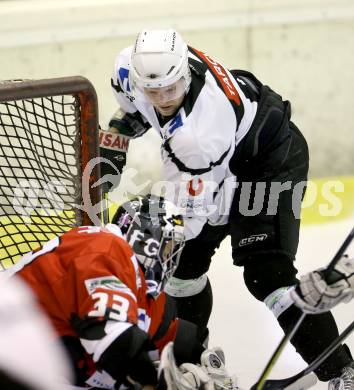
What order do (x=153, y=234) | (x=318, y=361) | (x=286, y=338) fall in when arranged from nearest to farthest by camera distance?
1. (x=153, y=234)
2. (x=286, y=338)
3. (x=318, y=361)

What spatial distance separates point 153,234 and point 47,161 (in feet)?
2.42

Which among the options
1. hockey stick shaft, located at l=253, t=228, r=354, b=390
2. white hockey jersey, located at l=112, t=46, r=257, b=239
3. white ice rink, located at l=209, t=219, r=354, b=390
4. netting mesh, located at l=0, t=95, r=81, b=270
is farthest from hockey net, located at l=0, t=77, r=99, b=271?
white ice rink, located at l=209, t=219, r=354, b=390

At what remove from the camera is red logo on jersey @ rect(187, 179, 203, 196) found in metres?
2.68

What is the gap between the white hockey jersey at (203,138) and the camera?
2627 millimetres

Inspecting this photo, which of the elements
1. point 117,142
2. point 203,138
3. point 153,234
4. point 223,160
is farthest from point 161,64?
point 153,234

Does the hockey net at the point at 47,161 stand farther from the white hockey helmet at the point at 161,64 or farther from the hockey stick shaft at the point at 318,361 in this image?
the hockey stick shaft at the point at 318,361

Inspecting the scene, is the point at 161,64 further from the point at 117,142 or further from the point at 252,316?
the point at 252,316

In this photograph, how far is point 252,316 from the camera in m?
3.41

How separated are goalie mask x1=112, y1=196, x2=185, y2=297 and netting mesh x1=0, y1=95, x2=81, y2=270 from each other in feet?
1.33

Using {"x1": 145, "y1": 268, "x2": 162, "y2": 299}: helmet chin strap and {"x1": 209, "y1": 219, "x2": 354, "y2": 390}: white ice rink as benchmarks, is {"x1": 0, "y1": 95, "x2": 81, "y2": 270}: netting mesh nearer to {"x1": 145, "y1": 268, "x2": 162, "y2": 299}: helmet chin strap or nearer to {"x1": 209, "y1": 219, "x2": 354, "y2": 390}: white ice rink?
{"x1": 145, "y1": 268, "x2": 162, "y2": 299}: helmet chin strap

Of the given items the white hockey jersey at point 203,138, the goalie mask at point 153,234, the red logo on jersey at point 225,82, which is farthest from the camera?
the red logo on jersey at point 225,82

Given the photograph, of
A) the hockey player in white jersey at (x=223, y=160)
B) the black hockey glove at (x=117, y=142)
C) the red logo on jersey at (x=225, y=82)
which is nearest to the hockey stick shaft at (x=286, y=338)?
the hockey player in white jersey at (x=223, y=160)

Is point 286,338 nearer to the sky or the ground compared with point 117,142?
nearer to the ground

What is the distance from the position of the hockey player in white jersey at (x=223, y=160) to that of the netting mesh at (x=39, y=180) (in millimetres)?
199
